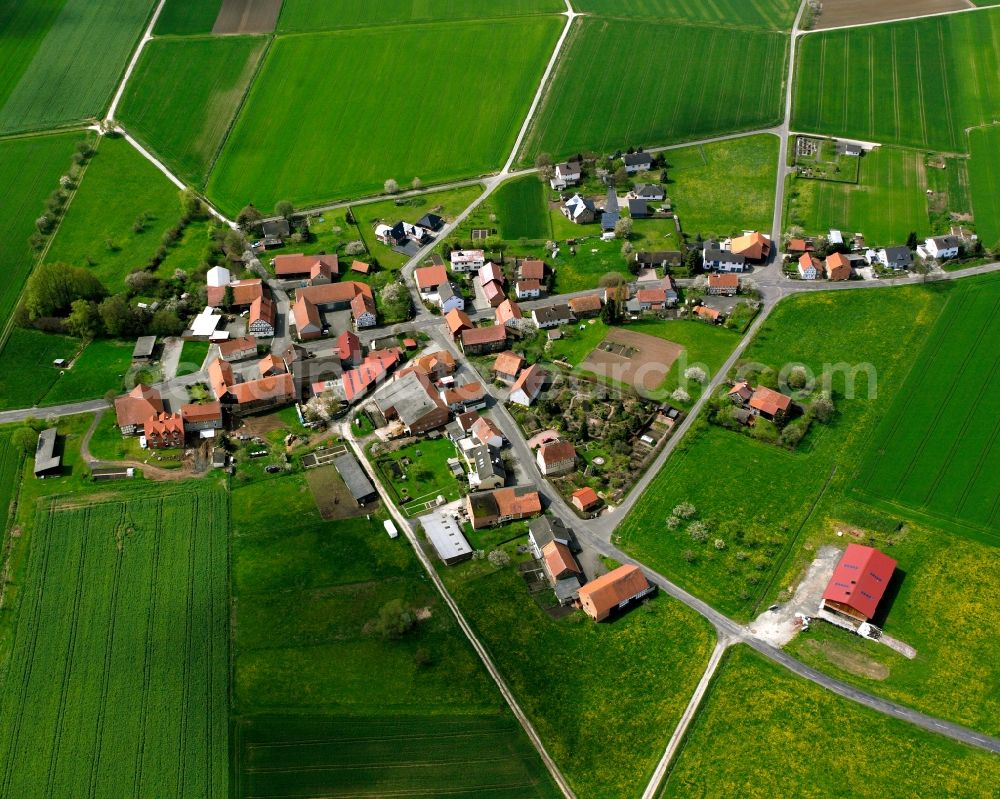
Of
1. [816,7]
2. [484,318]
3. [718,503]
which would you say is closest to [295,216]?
[484,318]

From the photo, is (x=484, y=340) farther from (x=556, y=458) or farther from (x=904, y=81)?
(x=904, y=81)

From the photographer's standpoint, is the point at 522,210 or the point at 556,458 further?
the point at 522,210

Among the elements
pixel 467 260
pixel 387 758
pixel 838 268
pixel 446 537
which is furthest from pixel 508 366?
pixel 838 268

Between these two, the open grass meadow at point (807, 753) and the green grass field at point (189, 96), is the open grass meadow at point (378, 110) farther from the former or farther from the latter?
the open grass meadow at point (807, 753)

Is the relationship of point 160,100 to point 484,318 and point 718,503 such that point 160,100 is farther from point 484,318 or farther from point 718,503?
point 718,503

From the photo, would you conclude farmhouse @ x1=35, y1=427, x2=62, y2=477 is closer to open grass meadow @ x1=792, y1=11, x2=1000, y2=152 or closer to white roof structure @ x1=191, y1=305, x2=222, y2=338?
white roof structure @ x1=191, y1=305, x2=222, y2=338
